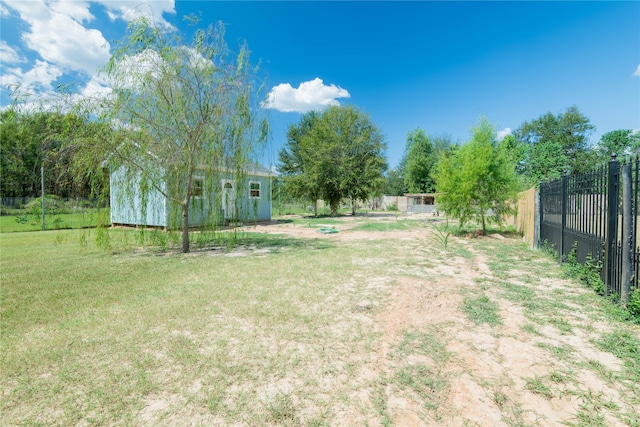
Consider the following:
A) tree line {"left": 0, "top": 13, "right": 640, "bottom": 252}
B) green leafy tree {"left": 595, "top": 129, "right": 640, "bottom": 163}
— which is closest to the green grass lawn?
tree line {"left": 0, "top": 13, "right": 640, "bottom": 252}

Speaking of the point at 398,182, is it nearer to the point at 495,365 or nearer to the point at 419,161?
the point at 419,161

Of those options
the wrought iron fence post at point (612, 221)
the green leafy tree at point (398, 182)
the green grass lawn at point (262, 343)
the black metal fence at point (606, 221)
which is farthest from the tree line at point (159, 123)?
the green leafy tree at point (398, 182)

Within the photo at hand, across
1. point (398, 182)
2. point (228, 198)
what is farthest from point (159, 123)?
point (398, 182)

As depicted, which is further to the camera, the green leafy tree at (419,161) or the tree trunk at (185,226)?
the green leafy tree at (419,161)

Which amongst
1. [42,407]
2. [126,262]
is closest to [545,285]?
[42,407]

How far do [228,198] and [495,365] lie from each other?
6.92m

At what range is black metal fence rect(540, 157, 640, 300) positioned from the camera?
3449 mm

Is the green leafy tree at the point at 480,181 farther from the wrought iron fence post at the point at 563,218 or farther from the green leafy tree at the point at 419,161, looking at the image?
the green leafy tree at the point at 419,161

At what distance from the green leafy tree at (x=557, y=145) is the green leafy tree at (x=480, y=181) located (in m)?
29.4

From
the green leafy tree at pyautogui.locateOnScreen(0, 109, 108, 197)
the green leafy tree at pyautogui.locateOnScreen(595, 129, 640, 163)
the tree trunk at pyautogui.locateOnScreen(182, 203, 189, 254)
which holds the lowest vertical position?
the tree trunk at pyautogui.locateOnScreen(182, 203, 189, 254)

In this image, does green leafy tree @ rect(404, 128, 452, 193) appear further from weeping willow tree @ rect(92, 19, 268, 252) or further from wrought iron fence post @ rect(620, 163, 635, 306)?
wrought iron fence post @ rect(620, 163, 635, 306)

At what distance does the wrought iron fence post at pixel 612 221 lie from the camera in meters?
3.78

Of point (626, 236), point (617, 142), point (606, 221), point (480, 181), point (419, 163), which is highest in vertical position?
point (617, 142)

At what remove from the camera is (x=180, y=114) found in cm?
678
